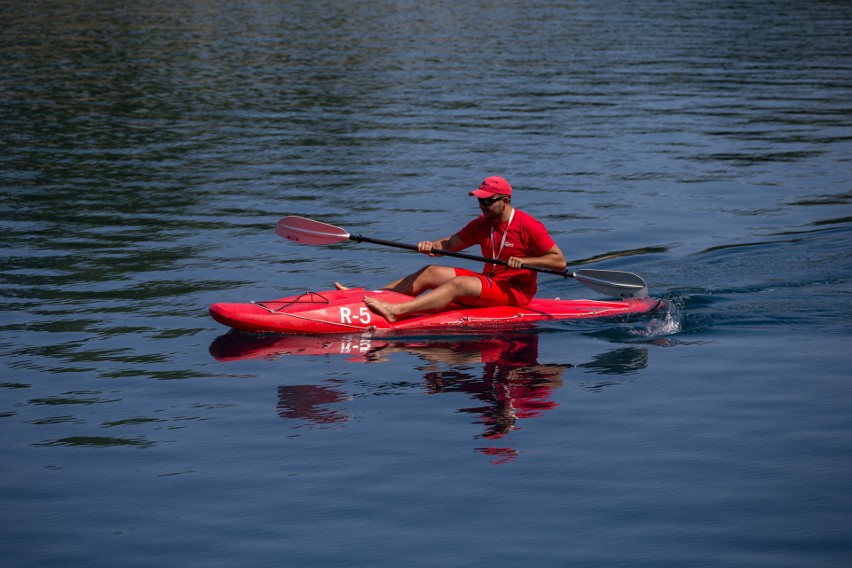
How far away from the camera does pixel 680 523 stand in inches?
286

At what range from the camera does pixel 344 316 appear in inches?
442

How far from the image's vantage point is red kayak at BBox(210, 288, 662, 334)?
11.1m

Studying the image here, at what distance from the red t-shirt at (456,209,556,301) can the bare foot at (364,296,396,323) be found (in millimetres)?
1015

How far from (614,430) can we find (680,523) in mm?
1617

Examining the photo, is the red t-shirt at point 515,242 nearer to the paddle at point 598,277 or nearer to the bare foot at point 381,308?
the paddle at point 598,277

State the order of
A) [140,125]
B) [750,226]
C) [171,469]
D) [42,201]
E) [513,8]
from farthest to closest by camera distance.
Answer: [513,8]
[140,125]
[42,201]
[750,226]
[171,469]

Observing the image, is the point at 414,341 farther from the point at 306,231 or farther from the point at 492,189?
the point at 306,231

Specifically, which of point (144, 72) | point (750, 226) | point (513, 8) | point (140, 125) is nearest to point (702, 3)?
point (513, 8)

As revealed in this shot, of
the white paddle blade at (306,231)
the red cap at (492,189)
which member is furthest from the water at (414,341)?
the red cap at (492,189)

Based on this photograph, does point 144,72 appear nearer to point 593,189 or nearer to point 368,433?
point 593,189

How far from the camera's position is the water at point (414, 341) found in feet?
24.1

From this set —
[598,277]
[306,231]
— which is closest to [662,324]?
[598,277]

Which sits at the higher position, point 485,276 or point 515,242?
point 515,242

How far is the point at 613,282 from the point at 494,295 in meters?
1.19
